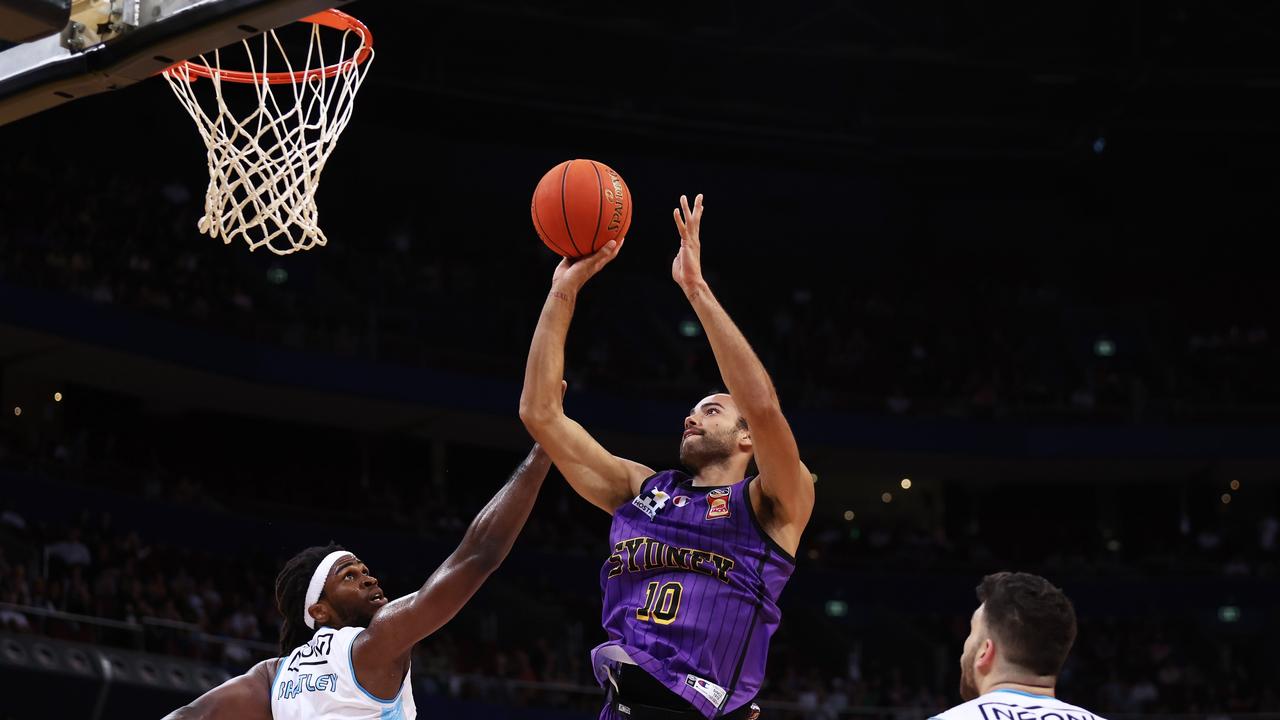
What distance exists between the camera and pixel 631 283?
2358cm

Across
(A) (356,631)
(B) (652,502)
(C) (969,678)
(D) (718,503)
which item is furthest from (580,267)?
(C) (969,678)

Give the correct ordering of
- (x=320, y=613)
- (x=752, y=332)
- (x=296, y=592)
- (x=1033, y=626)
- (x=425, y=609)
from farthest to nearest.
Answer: (x=752, y=332) < (x=296, y=592) < (x=320, y=613) < (x=425, y=609) < (x=1033, y=626)

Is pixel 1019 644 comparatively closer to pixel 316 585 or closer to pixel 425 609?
pixel 425 609

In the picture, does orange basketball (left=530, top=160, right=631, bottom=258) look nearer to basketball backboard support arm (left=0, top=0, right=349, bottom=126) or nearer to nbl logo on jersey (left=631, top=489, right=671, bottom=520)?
nbl logo on jersey (left=631, top=489, right=671, bottom=520)

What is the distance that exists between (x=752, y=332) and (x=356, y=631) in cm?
1821

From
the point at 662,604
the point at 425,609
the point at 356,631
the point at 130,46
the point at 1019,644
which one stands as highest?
the point at 130,46

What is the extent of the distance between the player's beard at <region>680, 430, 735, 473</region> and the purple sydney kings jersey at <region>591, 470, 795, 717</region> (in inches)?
5.0

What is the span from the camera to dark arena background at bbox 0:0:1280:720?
1797cm

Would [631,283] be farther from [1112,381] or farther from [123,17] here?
[123,17]

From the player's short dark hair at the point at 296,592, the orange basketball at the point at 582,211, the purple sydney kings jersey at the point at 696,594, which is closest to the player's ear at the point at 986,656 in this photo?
the purple sydney kings jersey at the point at 696,594

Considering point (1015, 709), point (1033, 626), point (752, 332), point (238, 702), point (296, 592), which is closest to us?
point (1015, 709)

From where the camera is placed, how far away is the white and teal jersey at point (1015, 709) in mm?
3156

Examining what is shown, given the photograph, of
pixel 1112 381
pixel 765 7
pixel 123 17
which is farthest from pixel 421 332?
pixel 123 17

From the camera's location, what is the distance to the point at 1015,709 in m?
3.20
